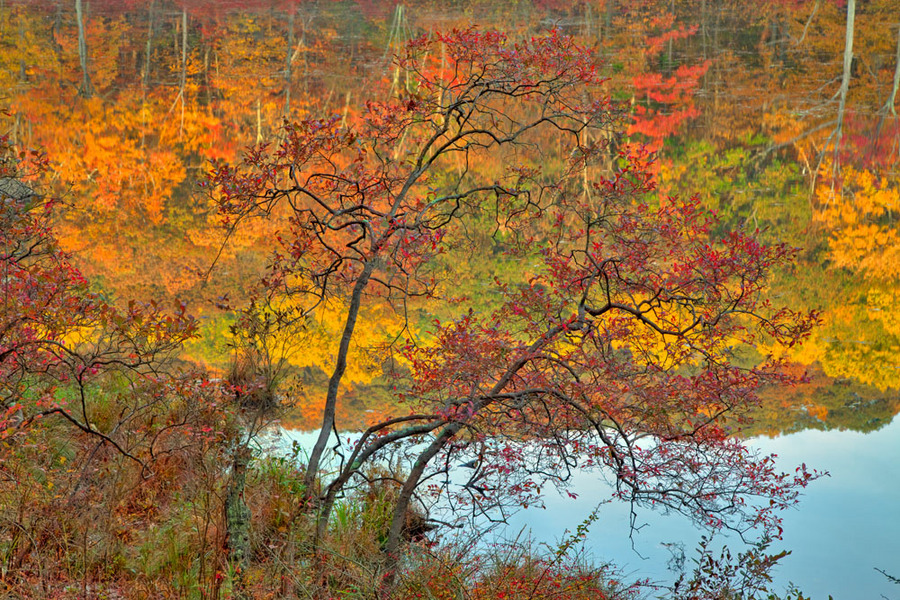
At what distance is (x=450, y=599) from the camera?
12.7 feet

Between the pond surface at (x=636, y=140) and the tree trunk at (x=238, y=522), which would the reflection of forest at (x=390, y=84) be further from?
the tree trunk at (x=238, y=522)

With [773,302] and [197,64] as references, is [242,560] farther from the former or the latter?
[197,64]

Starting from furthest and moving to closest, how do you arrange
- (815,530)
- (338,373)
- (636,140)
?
(636,140)
(815,530)
(338,373)

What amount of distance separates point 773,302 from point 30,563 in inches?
342

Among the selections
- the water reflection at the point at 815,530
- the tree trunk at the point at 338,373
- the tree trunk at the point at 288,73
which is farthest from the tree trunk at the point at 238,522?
the tree trunk at the point at 288,73

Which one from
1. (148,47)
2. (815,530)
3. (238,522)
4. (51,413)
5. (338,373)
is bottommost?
(815,530)

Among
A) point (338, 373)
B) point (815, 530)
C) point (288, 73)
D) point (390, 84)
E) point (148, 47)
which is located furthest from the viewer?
point (148, 47)

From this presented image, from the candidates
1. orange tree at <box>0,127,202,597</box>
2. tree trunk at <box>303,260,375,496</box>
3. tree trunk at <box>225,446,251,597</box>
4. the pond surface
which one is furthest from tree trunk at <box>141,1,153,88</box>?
tree trunk at <box>225,446,251,597</box>

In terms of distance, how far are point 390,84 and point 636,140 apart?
781cm

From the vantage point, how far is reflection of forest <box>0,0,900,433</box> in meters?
9.80

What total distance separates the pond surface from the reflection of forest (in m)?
0.06

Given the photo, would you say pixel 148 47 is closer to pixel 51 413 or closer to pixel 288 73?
pixel 288 73

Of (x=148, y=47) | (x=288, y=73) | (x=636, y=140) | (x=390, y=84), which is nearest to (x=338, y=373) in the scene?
(x=636, y=140)

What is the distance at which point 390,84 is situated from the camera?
76.4ft
